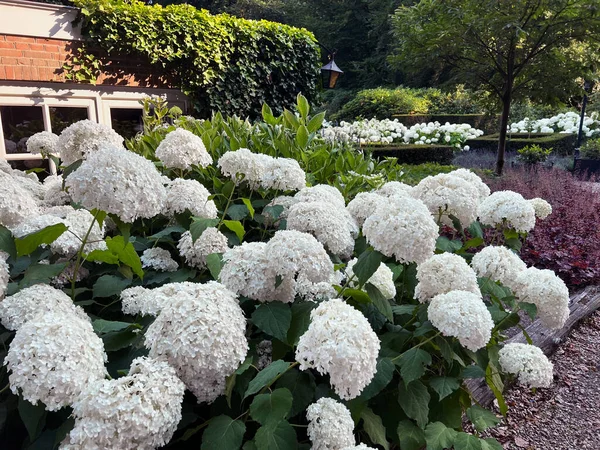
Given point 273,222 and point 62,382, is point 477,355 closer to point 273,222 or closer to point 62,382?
point 273,222

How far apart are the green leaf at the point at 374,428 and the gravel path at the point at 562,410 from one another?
1794mm

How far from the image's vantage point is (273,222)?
6.12 ft

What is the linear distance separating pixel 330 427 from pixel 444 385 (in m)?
0.51

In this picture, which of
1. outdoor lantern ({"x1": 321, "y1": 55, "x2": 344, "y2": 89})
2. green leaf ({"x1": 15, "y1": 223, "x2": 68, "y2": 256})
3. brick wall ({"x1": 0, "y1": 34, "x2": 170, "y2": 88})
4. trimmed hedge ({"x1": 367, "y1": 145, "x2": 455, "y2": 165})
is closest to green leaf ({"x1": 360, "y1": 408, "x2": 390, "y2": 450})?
green leaf ({"x1": 15, "y1": 223, "x2": 68, "y2": 256})

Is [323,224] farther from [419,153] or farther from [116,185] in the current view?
[419,153]

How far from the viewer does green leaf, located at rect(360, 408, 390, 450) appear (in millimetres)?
1156

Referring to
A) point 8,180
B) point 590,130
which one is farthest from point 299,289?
point 590,130

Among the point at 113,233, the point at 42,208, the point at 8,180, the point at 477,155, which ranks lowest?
the point at 477,155

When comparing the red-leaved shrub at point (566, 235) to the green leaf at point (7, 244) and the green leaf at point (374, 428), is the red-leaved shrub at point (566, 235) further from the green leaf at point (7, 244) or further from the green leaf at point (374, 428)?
the green leaf at point (7, 244)

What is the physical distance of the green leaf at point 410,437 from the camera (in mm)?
1263

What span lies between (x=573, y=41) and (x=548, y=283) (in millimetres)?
8022

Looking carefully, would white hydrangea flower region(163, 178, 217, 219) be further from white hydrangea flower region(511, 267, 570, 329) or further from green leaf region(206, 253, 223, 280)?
white hydrangea flower region(511, 267, 570, 329)

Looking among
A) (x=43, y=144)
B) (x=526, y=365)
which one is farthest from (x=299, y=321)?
(x=43, y=144)

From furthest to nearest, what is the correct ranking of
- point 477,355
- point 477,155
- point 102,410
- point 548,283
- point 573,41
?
point 477,155 < point 573,41 < point 548,283 < point 477,355 < point 102,410
